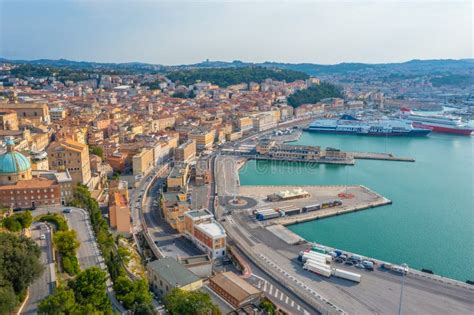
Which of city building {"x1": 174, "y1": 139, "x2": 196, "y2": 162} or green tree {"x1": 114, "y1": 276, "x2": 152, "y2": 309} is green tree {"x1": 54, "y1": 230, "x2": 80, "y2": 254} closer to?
green tree {"x1": 114, "y1": 276, "x2": 152, "y2": 309}

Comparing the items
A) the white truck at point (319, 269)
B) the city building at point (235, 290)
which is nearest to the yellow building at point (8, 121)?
the city building at point (235, 290)

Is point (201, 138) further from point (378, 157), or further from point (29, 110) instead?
point (378, 157)

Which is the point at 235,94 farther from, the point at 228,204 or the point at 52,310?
the point at 52,310

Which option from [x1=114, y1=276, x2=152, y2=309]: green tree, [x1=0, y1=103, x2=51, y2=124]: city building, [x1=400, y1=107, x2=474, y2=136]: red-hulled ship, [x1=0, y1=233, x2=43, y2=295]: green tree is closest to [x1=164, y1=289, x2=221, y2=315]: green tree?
[x1=114, y1=276, x2=152, y2=309]: green tree

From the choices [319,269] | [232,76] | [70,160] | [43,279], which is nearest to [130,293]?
[43,279]

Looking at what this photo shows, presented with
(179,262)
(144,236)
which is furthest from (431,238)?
(144,236)

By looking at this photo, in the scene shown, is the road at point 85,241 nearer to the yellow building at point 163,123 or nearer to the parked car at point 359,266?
the parked car at point 359,266
